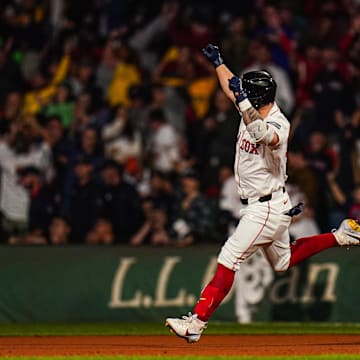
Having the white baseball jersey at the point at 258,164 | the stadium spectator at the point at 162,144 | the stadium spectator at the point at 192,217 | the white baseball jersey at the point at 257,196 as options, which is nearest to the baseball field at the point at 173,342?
the white baseball jersey at the point at 257,196

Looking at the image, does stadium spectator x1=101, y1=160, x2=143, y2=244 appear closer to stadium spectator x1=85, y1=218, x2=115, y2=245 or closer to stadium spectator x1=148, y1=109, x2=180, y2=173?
stadium spectator x1=85, y1=218, x2=115, y2=245

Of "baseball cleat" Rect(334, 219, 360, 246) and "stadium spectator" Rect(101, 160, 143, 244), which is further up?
"baseball cleat" Rect(334, 219, 360, 246)

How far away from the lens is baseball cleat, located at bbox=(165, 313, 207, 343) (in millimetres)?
10656

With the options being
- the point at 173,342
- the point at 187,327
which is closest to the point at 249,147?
the point at 187,327

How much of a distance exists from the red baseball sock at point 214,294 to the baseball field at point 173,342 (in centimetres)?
35

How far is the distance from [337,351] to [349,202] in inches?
256

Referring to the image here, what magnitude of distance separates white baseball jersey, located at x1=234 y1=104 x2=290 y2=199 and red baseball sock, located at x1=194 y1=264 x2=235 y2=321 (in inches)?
28.8

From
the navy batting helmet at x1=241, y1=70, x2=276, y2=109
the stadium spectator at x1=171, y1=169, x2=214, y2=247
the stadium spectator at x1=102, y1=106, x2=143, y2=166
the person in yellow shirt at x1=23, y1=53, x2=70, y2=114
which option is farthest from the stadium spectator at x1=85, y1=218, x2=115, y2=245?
the navy batting helmet at x1=241, y1=70, x2=276, y2=109

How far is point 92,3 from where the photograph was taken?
875 inches

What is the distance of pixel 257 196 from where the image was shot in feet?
36.2

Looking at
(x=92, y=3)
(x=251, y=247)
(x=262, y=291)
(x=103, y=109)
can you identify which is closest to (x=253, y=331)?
(x=262, y=291)

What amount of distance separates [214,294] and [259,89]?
1.87 metres

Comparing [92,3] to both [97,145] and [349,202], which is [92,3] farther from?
[349,202]

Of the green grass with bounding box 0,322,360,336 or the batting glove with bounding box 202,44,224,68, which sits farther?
the green grass with bounding box 0,322,360,336
